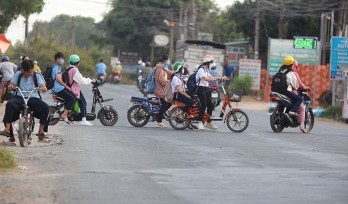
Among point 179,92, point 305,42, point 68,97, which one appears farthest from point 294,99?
point 305,42

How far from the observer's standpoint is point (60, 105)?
19656 millimetres

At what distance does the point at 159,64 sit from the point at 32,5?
61.0 ft

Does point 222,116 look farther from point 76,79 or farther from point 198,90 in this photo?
point 76,79

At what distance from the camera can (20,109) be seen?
49.6ft

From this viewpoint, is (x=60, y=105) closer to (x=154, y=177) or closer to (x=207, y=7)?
(x=154, y=177)

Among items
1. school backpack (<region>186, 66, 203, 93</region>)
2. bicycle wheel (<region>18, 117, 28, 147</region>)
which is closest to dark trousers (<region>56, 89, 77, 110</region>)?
school backpack (<region>186, 66, 203, 93</region>)

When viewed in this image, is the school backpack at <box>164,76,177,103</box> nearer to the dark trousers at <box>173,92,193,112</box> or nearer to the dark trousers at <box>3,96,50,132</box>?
the dark trousers at <box>173,92,193,112</box>

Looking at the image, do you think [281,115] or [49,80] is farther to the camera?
[281,115]

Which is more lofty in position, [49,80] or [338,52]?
[338,52]

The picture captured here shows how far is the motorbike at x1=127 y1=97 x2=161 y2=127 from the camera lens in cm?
2061

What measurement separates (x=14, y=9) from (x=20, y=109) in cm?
2459

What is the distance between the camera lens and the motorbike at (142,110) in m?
20.6

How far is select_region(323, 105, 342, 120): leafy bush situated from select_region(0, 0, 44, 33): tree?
1509cm

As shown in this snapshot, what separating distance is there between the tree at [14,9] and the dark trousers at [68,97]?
19.1 m
